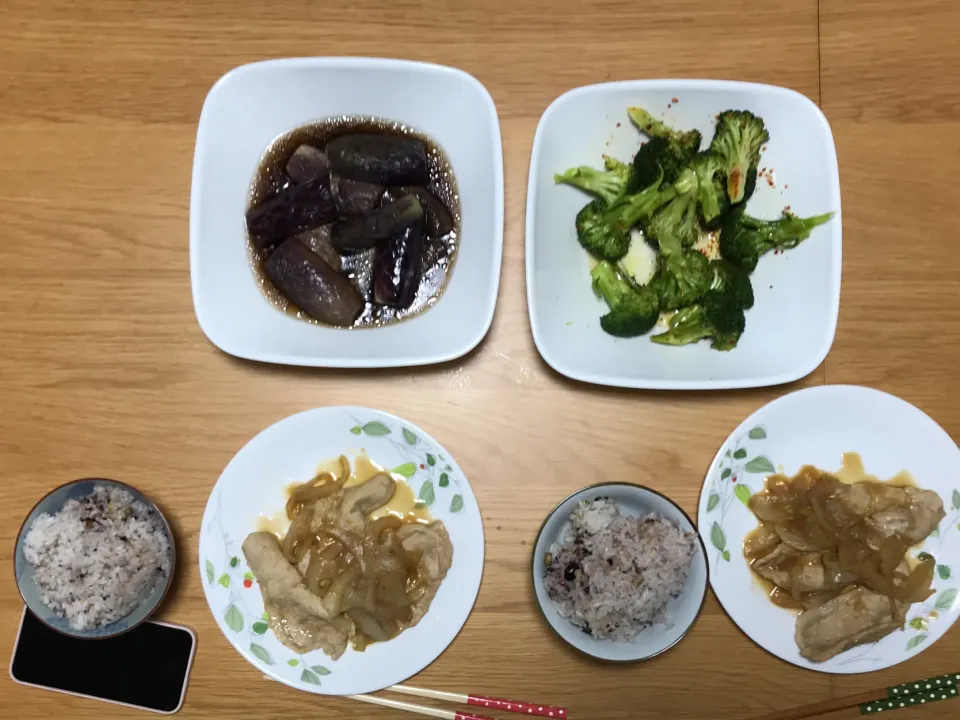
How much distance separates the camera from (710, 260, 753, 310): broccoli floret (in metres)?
1.52

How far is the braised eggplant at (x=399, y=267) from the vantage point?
Result: 1542 mm

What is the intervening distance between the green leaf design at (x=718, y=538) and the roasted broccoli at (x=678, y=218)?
2.07 ft

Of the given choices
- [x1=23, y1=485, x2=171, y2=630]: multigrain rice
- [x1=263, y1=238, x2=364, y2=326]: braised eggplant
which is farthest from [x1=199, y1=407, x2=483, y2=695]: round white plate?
[x1=263, y1=238, x2=364, y2=326]: braised eggplant

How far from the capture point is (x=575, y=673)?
4.97 feet

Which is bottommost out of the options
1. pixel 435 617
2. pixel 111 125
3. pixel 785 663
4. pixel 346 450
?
pixel 785 663

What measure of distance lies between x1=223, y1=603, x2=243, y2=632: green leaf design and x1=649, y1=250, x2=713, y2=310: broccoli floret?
1159mm

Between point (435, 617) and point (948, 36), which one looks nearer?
point (435, 617)

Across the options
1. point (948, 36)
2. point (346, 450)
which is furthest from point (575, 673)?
point (948, 36)

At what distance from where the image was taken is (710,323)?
1518 mm

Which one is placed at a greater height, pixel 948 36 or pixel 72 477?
pixel 948 36

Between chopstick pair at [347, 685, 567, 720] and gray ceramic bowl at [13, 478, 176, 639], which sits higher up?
gray ceramic bowl at [13, 478, 176, 639]

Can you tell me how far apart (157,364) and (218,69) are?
699mm

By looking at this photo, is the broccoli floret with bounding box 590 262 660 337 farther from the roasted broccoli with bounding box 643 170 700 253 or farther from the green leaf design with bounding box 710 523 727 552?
the green leaf design with bounding box 710 523 727 552

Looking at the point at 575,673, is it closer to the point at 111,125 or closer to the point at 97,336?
the point at 97,336
